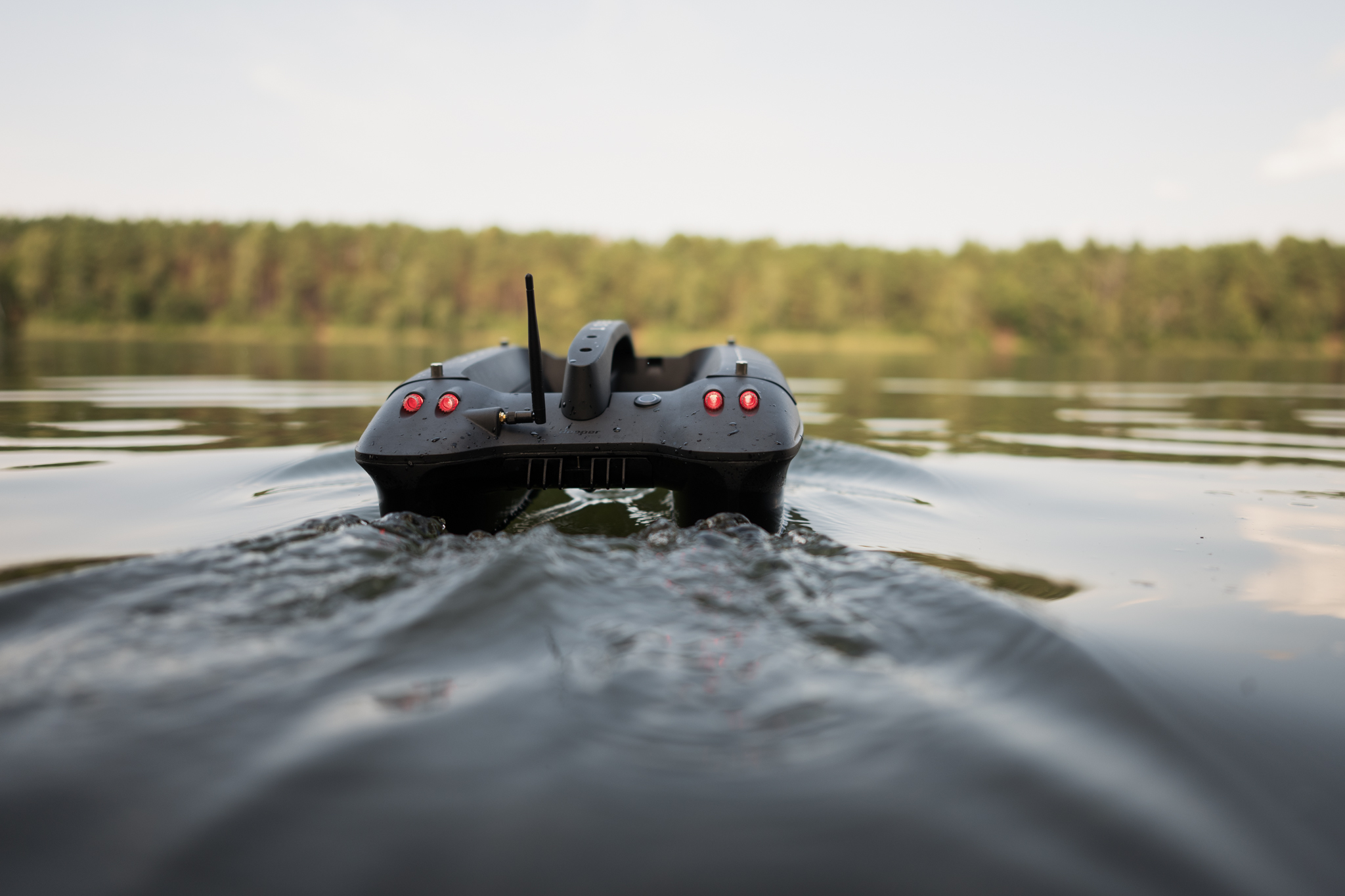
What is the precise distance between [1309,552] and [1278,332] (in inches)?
3175

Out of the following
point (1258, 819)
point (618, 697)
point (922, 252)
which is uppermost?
point (922, 252)

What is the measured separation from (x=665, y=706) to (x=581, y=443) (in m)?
1.63

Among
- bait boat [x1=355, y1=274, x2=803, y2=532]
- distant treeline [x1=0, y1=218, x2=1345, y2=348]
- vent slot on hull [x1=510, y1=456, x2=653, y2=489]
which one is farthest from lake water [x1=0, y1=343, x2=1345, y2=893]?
distant treeline [x1=0, y1=218, x2=1345, y2=348]

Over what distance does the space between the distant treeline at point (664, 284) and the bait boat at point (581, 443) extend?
60113mm

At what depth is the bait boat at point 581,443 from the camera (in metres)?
3.36

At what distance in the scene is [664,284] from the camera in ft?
236

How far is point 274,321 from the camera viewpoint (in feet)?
225

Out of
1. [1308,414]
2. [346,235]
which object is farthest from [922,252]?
[1308,414]

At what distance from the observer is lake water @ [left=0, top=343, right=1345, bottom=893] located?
1.49 metres

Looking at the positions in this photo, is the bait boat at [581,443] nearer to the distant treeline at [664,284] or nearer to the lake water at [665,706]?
the lake water at [665,706]

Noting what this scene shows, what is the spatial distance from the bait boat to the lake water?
0.19 metres

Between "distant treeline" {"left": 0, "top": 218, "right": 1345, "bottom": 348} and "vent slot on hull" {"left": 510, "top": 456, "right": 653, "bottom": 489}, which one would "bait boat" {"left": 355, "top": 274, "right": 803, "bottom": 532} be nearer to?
"vent slot on hull" {"left": 510, "top": 456, "right": 653, "bottom": 489}

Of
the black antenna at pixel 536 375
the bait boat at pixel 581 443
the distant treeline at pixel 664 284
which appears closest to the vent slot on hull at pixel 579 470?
the bait boat at pixel 581 443

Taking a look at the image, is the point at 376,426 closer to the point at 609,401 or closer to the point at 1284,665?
the point at 609,401
